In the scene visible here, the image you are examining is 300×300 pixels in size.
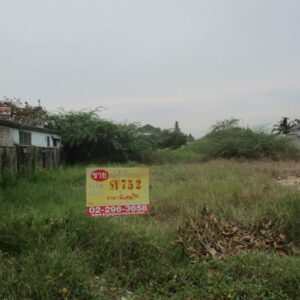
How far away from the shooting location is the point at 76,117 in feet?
67.8

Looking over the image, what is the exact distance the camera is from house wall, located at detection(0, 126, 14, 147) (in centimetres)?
1153

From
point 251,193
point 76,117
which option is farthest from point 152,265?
point 76,117

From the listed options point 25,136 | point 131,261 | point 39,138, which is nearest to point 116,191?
point 131,261

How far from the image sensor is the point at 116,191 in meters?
4.75

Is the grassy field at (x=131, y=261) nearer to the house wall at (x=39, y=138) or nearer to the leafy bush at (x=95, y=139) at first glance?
the house wall at (x=39, y=138)

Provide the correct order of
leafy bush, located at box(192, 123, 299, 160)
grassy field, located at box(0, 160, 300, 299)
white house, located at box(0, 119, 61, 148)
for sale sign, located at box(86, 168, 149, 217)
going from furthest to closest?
1. leafy bush, located at box(192, 123, 299, 160)
2. white house, located at box(0, 119, 61, 148)
3. for sale sign, located at box(86, 168, 149, 217)
4. grassy field, located at box(0, 160, 300, 299)

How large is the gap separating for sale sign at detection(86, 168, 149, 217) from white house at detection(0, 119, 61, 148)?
7.23 m

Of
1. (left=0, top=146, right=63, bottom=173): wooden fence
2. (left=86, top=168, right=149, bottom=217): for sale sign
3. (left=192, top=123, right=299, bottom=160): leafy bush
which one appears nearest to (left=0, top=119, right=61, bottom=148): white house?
(left=0, top=146, right=63, bottom=173): wooden fence

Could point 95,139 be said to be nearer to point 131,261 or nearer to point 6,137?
point 6,137

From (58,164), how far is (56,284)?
553 inches

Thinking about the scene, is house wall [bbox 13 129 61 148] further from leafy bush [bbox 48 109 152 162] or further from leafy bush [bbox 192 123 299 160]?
leafy bush [bbox 192 123 299 160]

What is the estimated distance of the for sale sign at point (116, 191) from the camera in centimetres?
466

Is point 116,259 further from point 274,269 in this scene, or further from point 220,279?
point 274,269

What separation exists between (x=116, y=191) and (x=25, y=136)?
10.5 metres
